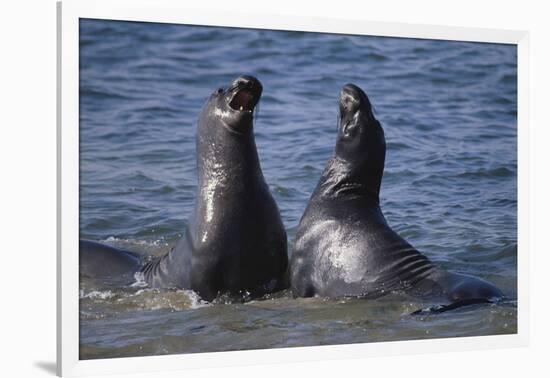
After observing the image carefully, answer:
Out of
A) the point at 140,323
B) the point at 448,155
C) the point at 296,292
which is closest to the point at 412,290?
the point at 296,292

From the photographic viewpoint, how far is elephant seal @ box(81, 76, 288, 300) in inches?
300

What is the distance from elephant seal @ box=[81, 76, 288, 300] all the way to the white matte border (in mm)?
539

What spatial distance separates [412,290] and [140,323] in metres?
2.02

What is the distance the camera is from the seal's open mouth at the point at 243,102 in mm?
7598

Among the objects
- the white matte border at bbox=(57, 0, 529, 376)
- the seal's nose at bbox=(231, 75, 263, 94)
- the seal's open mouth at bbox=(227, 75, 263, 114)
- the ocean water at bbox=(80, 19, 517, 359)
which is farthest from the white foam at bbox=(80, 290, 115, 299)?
the seal's nose at bbox=(231, 75, 263, 94)

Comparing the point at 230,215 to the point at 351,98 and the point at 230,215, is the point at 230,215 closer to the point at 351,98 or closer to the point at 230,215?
the point at 230,215

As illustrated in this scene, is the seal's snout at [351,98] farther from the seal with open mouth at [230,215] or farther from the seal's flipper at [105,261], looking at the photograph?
the seal's flipper at [105,261]

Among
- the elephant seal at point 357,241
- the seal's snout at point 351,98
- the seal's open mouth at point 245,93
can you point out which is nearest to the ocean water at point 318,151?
the elephant seal at point 357,241

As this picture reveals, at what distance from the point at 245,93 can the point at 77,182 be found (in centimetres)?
144

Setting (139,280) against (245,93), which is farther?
(139,280)

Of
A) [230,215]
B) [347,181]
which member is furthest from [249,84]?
[347,181]

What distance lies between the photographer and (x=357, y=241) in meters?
7.86

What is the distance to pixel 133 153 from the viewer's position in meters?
7.88
